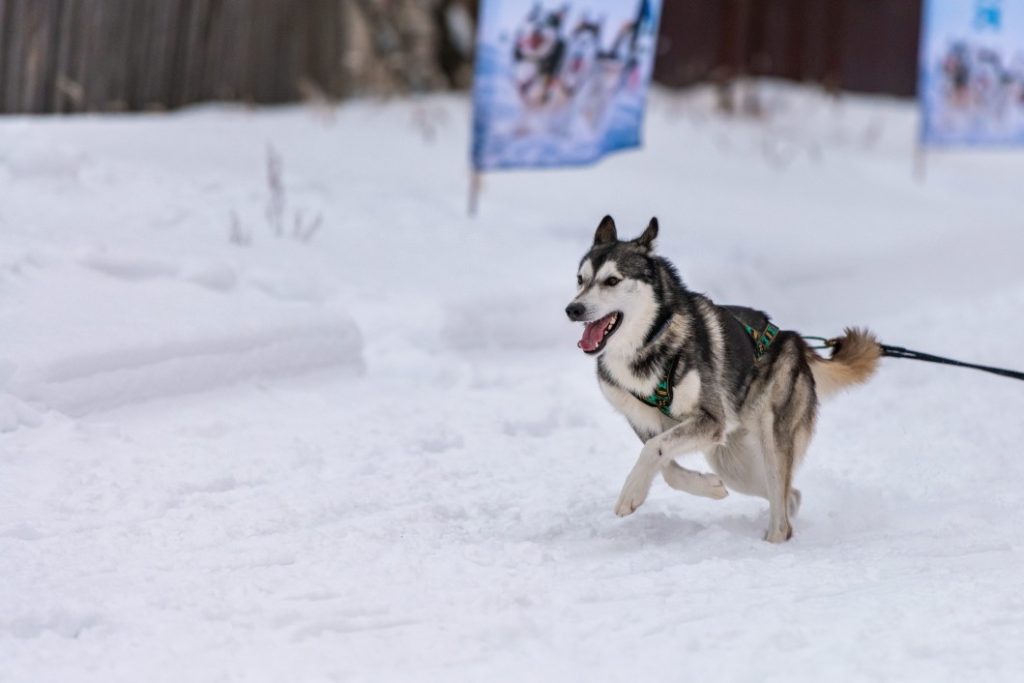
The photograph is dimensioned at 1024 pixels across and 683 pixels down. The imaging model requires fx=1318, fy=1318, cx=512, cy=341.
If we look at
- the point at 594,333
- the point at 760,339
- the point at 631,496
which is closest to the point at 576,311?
the point at 594,333

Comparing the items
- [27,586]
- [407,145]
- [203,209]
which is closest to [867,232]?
[407,145]

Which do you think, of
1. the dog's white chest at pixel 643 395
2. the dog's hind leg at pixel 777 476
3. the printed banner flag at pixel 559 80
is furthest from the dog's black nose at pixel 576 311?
the printed banner flag at pixel 559 80

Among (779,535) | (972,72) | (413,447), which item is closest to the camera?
(779,535)

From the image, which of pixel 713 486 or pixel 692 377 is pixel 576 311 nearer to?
pixel 692 377

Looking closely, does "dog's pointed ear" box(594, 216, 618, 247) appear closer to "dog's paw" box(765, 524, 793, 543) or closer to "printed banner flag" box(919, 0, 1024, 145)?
"dog's paw" box(765, 524, 793, 543)

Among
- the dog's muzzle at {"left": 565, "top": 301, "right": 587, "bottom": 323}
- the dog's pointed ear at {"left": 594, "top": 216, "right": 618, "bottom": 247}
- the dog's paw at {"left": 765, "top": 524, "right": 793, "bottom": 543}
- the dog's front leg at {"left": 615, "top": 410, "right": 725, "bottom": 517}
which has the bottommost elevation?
the dog's paw at {"left": 765, "top": 524, "right": 793, "bottom": 543}

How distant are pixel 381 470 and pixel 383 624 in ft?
4.92

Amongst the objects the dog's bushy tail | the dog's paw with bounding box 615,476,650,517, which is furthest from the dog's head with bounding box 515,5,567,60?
the dog's paw with bounding box 615,476,650,517

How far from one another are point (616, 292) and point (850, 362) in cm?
102

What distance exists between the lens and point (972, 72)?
12555mm

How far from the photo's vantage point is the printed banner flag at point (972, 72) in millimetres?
12227

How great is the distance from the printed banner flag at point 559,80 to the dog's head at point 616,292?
416 cm

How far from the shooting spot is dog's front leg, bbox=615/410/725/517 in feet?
13.8

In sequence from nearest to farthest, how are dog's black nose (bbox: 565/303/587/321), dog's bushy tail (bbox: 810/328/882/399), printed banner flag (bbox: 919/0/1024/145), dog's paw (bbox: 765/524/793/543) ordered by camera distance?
dog's black nose (bbox: 565/303/587/321) < dog's paw (bbox: 765/524/793/543) < dog's bushy tail (bbox: 810/328/882/399) < printed banner flag (bbox: 919/0/1024/145)
